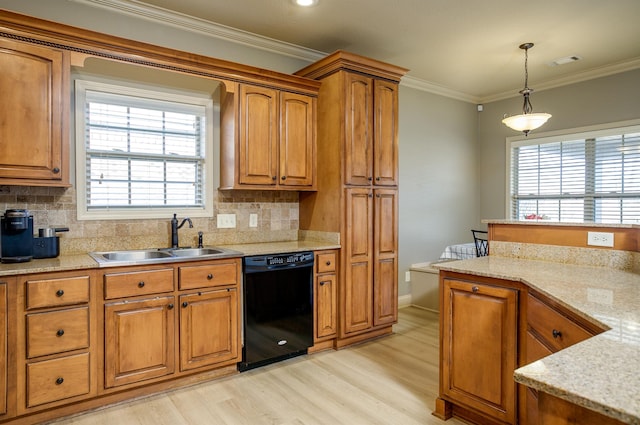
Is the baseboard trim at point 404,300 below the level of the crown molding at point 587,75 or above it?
below

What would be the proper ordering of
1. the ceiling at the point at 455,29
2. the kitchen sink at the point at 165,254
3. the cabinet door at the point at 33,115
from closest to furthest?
1. the cabinet door at the point at 33,115
2. the kitchen sink at the point at 165,254
3. the ceiling at the point at 455,29

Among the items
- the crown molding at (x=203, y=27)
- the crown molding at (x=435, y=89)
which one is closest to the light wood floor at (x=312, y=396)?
the crown molding at (x=203, y=27)

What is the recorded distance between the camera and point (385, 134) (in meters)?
3.82

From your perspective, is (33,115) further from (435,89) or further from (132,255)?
(435,89)

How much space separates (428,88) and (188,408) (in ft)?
15.3

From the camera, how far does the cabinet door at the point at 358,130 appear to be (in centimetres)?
353

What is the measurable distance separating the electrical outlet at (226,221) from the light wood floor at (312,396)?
1.25m

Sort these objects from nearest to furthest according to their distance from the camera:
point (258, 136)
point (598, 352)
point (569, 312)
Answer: point (598, 352) < point (569, 312) < point (258, 136)

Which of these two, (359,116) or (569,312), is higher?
(359,116)

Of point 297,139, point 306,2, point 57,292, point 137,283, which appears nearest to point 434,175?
point 297,139

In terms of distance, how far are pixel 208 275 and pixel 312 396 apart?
3.61ft

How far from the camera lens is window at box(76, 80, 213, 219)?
2984 millimetres

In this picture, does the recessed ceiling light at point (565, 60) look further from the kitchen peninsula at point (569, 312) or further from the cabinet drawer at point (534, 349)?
the cabinet drawer at point (534, 349)

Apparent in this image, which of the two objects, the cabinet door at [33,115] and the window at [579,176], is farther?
the window at [579,176]
